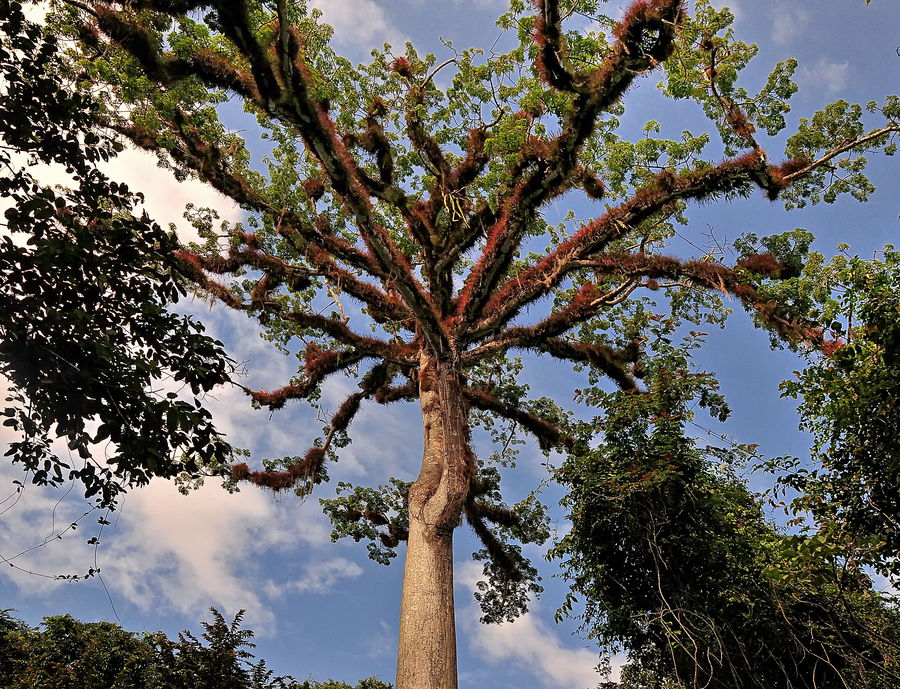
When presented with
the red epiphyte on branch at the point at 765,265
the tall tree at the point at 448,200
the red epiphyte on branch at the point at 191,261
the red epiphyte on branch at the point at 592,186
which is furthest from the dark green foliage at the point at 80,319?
the red epiphyte on branch at the point at 765,265

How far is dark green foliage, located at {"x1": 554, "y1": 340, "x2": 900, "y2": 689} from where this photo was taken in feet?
18.4

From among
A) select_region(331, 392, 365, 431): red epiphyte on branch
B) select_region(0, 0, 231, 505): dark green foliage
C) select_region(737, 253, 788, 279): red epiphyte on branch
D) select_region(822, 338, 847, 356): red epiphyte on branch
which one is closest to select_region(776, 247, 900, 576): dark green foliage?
select_region(822, 338, 847, 356): red epiphyte on branch

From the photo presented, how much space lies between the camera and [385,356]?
9.55 metres

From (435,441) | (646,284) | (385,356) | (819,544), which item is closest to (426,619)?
(435,441)

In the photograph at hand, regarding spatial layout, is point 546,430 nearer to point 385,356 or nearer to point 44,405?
point 385,356

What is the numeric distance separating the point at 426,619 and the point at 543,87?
23.6ft

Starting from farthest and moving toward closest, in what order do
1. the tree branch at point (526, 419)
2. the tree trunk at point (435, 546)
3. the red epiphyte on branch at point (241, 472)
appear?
the tree branch at point (526, 419) < the red epiphyte on branch at point (241, 472) < the tree trunk at point (435, 546)

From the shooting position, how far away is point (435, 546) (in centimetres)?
632

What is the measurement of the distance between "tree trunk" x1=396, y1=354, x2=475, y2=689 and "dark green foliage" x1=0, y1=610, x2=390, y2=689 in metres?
5.45

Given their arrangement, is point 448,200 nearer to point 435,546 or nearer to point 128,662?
point 435,546

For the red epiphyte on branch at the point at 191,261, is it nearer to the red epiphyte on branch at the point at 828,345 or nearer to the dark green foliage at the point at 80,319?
the dark green foliage at the point at 80,319

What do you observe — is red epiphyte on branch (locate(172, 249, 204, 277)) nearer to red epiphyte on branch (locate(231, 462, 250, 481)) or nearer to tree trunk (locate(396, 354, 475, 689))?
red epiphyte on branch (locate(231, 462, 250, 481))

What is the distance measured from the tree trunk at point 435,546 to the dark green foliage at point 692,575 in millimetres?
1696

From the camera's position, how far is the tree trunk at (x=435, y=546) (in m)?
5.38
